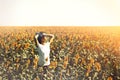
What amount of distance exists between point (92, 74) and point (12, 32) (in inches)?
30.4

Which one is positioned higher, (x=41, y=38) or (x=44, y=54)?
(x=41, y=38)

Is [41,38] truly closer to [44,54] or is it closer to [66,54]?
[44,54]

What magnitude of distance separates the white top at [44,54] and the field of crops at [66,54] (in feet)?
0.12

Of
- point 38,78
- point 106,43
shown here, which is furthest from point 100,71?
point 38,78

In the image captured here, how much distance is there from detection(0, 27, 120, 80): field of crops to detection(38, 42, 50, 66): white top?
1.4 inches

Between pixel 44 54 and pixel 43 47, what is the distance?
0.20ft

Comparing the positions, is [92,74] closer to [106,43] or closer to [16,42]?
[106,43]

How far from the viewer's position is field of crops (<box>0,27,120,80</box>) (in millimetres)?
1809

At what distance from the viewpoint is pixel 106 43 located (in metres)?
1.99

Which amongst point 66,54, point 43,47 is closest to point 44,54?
point 43,47

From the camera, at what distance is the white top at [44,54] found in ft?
6.06

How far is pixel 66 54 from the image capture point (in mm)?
1901
